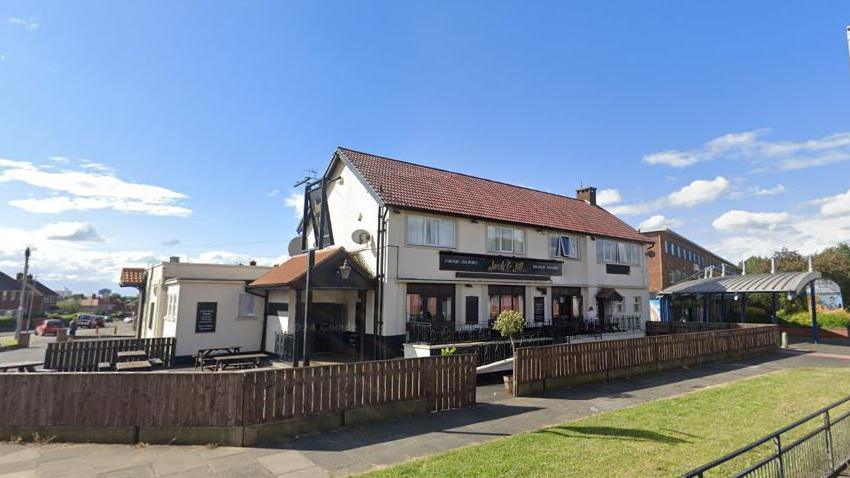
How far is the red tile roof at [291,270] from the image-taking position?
1800 centimetres

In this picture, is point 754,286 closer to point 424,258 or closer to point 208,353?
point 424,258

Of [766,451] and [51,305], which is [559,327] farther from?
[51,305]

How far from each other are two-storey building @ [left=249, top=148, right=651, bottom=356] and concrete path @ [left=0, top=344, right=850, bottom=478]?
7060 millimetres

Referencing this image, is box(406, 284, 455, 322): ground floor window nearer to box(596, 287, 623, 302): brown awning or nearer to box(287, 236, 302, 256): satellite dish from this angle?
box(287, 236, 302, 256): satellite dish

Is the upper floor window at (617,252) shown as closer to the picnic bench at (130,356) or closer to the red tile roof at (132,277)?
the picnic bench at (130,356)

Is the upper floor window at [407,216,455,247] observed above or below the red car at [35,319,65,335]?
above

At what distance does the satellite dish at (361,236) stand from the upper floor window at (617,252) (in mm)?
14749

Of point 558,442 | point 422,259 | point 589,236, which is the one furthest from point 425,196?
point 558,442

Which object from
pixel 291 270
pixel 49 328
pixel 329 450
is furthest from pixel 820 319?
pixel 49 328

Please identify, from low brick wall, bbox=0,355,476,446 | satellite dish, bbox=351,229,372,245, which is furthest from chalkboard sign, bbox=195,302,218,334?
low brick wall, bbox=0,355,476,446

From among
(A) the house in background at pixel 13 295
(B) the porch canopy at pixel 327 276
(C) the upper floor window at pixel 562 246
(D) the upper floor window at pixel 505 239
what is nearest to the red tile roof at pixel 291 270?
(B) the porch canopy at pixel 327 276

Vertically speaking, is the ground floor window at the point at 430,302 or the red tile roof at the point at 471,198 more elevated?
the red tile roof at the point at 471,198

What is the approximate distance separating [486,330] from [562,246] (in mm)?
7344

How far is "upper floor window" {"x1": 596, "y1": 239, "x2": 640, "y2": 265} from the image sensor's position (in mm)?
26903
